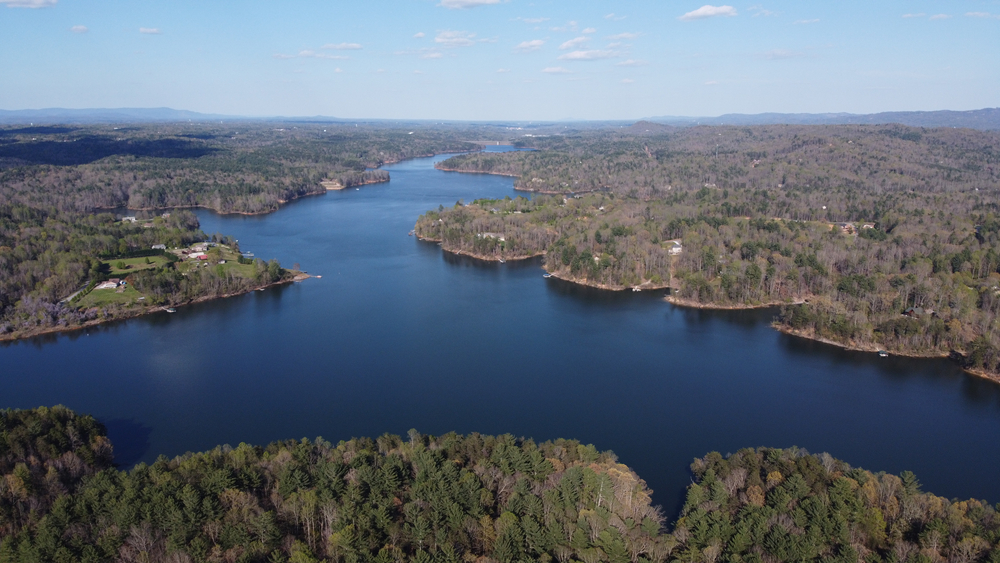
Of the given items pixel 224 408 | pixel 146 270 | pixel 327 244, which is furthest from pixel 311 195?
pixel 224 408

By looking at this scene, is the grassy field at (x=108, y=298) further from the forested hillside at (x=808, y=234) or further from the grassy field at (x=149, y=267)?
the forested hillside at (x=808, y=234)

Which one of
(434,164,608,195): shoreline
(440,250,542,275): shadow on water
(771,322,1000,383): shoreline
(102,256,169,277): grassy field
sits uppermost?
(434,164,608,195): shoreline

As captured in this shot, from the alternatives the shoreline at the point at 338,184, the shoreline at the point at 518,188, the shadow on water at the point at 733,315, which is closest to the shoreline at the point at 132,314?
the shadow on water at the point at 733,315

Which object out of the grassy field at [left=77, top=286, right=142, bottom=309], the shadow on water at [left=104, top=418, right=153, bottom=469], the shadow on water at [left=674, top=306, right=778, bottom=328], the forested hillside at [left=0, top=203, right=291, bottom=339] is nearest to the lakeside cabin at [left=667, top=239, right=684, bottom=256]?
the shadow on water at [left=674, top=306, right=778, bottom=328]

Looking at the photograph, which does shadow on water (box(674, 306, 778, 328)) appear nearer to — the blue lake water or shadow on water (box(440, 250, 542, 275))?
the blue lake water

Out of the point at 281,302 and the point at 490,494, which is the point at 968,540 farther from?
the point at 281,302
